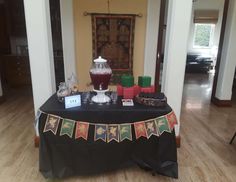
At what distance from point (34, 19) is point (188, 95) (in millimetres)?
3775

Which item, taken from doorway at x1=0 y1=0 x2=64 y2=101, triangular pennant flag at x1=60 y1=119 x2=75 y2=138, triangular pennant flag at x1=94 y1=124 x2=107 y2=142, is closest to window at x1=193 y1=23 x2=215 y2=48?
doorway at x1=0 y1=0 x2=64 y2=101

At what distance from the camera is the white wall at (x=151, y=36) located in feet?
12.0

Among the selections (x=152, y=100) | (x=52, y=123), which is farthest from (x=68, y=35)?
(x=152, y=100)

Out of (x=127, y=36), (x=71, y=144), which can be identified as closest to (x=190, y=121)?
(x=127, y=36)

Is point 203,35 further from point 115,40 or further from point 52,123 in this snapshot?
point 52,123

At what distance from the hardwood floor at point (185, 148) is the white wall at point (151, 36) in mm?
1014

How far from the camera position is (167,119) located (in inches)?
69.4

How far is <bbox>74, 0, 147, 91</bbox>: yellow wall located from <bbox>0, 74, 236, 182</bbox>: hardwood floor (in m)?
1.22

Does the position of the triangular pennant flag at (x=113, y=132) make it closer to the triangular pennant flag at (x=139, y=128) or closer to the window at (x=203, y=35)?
the triangular pennant flag at (x=139, y=128)

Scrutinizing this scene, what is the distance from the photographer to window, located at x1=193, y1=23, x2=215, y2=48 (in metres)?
7.88

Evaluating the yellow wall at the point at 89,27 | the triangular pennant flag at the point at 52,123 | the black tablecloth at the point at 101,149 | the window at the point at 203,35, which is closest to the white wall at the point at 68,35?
the yellow wall at the point at 89,27

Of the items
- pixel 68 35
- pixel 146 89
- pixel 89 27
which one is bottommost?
pixel 146 89

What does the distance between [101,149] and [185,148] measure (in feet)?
3.86

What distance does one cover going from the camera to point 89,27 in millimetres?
3727
